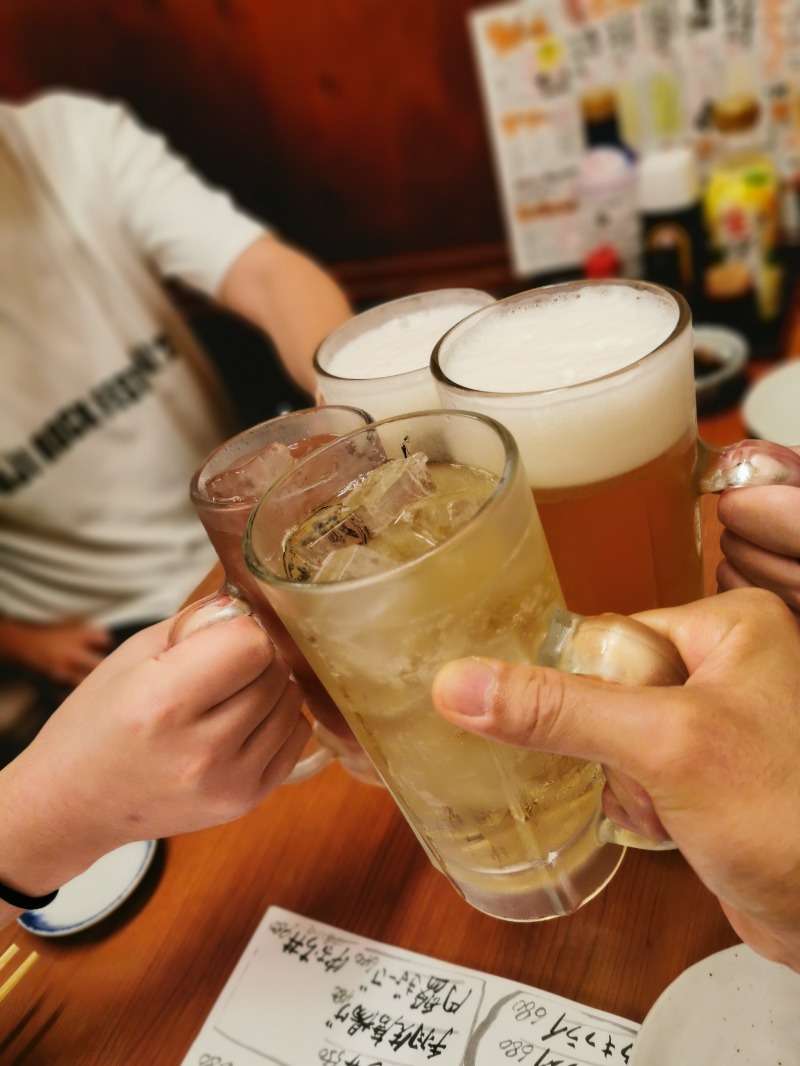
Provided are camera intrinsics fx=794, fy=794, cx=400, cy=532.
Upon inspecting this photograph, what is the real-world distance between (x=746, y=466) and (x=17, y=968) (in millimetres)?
890

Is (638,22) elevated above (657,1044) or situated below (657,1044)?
above

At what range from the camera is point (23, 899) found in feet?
2.61

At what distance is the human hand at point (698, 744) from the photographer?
50 centimetres

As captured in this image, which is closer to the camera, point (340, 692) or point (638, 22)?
point (340, 692)

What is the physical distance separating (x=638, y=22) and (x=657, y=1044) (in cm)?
200

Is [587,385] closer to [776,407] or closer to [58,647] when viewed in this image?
[776,407]

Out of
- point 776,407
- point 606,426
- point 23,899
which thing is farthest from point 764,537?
point 23,899

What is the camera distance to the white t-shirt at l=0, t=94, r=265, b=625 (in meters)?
1.76

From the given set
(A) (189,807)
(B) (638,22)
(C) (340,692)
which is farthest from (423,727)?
(B) (638,22)

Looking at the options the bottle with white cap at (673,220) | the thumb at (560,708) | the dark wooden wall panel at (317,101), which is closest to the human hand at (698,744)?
the thumb at (560,708)

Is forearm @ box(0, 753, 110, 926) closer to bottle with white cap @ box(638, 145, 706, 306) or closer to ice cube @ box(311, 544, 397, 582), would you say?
Result: ice cube @ box(311, 544, 397, 582)

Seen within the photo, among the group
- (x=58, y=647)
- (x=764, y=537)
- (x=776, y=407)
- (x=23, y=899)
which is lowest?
(x=58, y=647)

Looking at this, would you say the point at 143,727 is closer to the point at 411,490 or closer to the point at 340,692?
the point at 340,692

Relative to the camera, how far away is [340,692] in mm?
612
